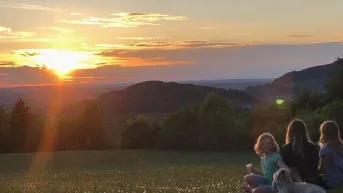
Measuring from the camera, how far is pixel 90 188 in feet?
65.2

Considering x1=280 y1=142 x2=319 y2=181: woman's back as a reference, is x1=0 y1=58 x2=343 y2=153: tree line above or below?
below

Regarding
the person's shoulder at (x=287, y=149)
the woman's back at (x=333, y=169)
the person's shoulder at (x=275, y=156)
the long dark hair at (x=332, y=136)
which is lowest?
the woman's back at (x=333, y=169)

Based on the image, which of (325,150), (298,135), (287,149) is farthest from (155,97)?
(298,135)

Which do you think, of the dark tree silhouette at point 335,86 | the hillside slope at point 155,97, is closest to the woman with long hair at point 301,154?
the dark tree silhouette at point 335,86

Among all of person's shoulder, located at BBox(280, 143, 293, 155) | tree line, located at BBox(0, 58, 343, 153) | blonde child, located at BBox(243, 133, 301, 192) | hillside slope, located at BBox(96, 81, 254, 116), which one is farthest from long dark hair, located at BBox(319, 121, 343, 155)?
hillside slope, located at BBox(96, 81, 254, 116)

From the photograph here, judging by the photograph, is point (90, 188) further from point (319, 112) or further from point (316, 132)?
point (319, 112)

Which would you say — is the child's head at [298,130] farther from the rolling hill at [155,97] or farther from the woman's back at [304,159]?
the rolling hill at [155,97]

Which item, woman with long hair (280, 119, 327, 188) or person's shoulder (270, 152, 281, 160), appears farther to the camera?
woman with long hair (280, 119, 327, 188)

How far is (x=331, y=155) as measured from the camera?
12469mm

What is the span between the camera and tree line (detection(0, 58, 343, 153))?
68125 millimetres

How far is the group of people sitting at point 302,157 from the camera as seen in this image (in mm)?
12047

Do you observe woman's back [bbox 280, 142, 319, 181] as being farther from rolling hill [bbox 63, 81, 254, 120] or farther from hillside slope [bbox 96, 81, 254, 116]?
hillside slope [bbox 96, 81, 254, 116]

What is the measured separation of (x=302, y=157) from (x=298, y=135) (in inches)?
19.3

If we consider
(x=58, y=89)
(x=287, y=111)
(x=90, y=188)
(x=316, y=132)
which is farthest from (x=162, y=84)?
(x=90, y=188)
